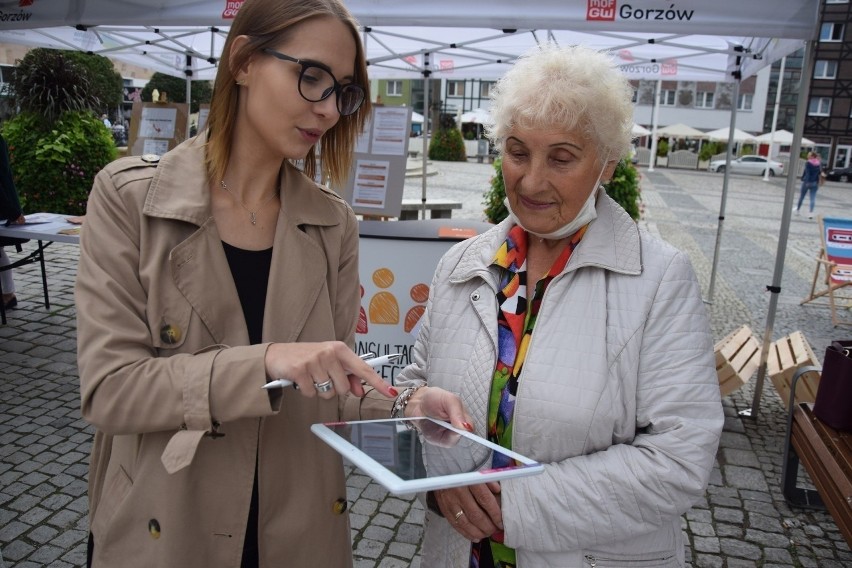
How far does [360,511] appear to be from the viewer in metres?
3.62

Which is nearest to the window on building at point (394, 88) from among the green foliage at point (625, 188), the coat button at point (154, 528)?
the green foliage at point (625, 188)

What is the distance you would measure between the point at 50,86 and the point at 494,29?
7965mm

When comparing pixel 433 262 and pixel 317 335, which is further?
pixel 433 262

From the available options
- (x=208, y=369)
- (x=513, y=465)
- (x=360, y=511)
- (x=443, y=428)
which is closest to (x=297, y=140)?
(x=208, y=369)

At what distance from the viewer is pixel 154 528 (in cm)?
132

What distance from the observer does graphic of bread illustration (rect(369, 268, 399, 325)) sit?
4371mm

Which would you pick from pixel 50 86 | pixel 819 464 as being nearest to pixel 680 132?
Result: pixel 50 86

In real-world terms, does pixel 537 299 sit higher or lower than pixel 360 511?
higher

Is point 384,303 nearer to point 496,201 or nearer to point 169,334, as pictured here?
point 496,201

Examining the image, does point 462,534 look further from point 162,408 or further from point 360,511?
point 360,511

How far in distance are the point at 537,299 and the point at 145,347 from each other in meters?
0.96


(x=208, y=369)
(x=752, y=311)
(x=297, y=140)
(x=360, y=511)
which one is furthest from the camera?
(x=752, y=311)

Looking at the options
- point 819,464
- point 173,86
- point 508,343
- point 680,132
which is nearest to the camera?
point 508,343

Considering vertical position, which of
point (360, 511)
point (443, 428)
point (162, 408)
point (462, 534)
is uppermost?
point (162, 408)
